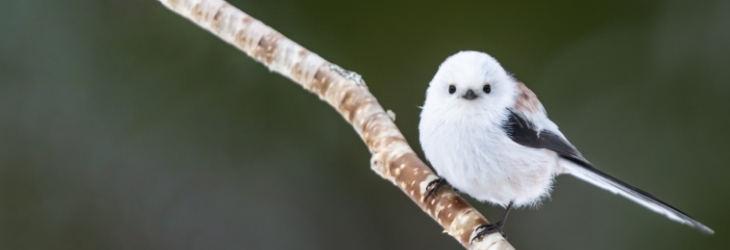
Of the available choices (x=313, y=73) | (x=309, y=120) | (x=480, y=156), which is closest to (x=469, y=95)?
(x=480, y=156)

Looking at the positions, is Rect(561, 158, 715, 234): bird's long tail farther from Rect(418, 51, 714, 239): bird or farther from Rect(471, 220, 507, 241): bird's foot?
Rect(471, 220, 507, 241): bird's foot

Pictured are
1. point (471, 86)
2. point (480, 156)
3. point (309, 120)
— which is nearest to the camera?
point (471, 86)

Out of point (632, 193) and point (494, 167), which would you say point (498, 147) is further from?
point (632, 193)

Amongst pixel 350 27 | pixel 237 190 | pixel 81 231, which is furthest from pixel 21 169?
pixel 350 27

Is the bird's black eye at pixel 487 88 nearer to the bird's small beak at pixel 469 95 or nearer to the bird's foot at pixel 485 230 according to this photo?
the bird's small beak at pixel 469 95

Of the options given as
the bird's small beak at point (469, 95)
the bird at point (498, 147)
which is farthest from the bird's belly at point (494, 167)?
the bird's small beak at point (469, 95)

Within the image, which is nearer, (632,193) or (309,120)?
(632,193)

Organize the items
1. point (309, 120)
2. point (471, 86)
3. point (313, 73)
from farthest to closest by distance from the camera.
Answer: point (309, 120), point (313, 73), point (471, 86)
